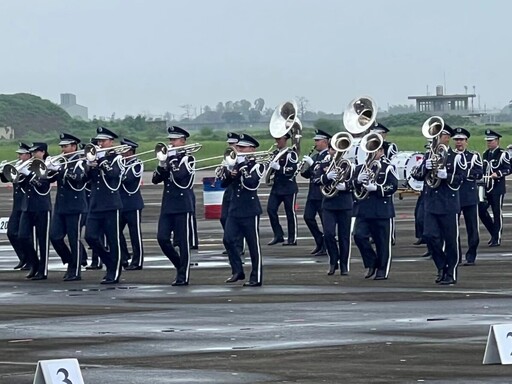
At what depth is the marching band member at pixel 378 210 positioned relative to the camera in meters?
19.8

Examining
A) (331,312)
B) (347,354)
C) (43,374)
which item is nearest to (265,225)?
(331,312)

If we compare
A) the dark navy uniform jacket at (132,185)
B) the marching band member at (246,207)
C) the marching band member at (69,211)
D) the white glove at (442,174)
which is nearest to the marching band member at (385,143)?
the white glove at (442,174)

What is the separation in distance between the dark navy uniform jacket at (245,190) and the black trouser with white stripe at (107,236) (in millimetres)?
1593

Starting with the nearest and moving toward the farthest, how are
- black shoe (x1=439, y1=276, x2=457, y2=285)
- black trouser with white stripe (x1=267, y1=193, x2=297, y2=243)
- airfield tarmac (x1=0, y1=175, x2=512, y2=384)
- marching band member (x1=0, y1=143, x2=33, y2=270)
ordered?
airfield tarmac (x1=0, y1=175, x2=512, y2=384) → black shoe (x1=439, y1=276, x2=457, y2=285) → marching band member (x1=0, y1=143, x2=33, y2=270) → black trouser with white stripe (x1=267, y1=193, x2=297, y2=243)

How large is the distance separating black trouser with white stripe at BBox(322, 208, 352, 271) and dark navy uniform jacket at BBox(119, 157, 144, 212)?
2597mm

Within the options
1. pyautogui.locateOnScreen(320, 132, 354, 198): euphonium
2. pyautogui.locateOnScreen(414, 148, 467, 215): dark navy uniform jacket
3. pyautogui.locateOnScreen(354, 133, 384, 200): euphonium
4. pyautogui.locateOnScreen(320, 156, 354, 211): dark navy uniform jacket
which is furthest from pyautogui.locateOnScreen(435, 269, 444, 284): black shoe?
pyautogui.locateOnScreen(320, 132, 354, 198): euphonium

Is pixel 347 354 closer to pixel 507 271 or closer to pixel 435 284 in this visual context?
pixel 435 284

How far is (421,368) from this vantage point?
1196 centimetres

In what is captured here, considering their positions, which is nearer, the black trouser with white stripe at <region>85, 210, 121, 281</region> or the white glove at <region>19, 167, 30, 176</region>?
the black trouser with white stripe at <region>85, 210, 121, 281</region>

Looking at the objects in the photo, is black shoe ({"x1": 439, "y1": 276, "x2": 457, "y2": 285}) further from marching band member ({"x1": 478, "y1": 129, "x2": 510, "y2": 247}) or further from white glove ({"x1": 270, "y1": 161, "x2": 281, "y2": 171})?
marching band member ({"x1": 478, "y1": 129, "x2": 510, "y2": 247})

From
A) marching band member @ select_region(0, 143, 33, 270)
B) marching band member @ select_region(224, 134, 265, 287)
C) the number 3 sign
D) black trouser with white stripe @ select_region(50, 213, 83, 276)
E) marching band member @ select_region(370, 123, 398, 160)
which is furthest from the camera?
marching band member @ select_region(0, 143, 33, 270)

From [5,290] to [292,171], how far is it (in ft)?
21.6

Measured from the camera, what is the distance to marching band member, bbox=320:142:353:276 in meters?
20.5

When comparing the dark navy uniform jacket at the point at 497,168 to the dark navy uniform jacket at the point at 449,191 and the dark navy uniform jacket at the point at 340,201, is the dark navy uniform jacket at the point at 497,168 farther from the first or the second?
the dark navy uniform jacket at the point at 449,191
